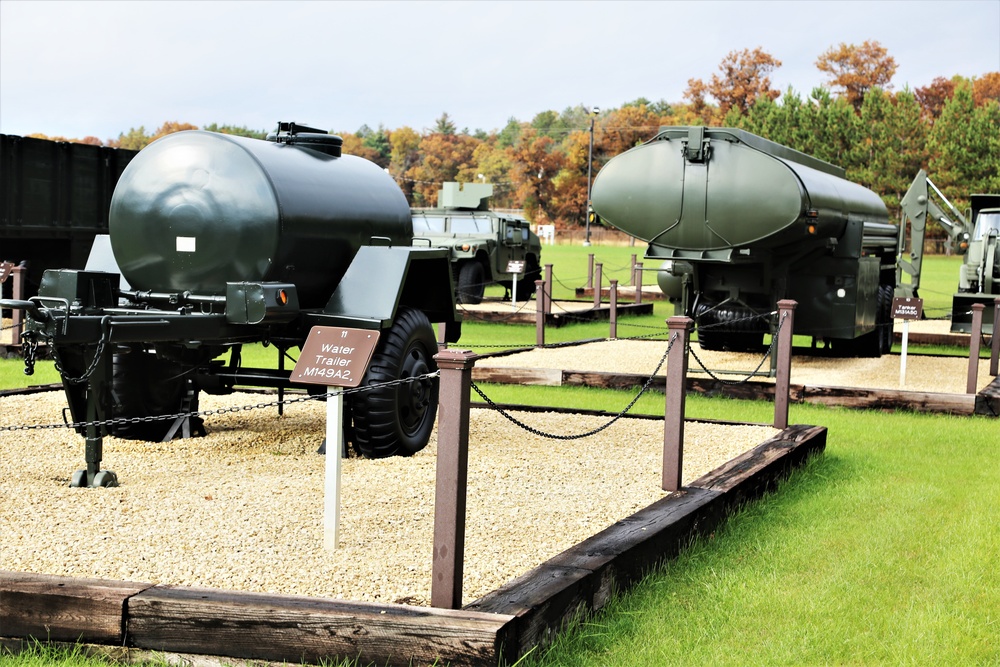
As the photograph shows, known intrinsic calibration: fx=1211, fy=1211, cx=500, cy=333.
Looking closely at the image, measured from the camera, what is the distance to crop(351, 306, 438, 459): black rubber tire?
7.50 meters

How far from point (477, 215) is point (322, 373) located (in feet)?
61.4

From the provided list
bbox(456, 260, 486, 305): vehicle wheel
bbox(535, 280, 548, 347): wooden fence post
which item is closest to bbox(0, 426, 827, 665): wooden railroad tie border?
bbox(535, 280, 548, 347): wooden fence post

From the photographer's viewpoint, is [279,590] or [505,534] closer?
[279,590]

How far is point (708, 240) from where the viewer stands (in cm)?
1254

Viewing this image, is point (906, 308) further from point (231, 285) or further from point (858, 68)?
point (858, 68)

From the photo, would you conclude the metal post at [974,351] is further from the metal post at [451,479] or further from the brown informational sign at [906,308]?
the metal post at [451,479]

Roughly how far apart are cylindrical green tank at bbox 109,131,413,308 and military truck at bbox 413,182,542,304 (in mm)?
13663

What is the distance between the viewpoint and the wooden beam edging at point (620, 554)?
432cm

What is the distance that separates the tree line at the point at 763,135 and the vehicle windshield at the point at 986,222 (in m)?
27.6

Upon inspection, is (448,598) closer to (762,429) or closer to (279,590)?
(279,590)

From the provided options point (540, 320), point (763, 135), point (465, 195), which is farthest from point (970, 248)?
point (763, 135)

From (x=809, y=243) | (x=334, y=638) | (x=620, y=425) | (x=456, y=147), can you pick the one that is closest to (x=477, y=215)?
(x=809, y=243)

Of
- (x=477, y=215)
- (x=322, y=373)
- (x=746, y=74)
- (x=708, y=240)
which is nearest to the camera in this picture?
(x=322, y=373)

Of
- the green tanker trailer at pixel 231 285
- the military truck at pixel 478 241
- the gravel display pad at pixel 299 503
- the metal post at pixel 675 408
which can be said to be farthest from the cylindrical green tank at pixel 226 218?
the military truck at pixel 478 241
